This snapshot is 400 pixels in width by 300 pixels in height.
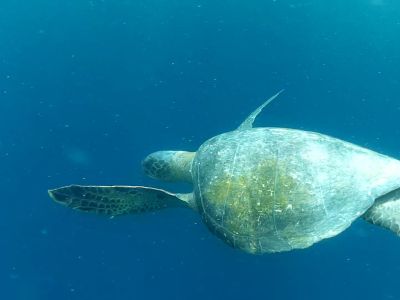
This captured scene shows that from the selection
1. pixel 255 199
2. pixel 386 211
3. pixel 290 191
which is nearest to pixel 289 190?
pixel 290 191

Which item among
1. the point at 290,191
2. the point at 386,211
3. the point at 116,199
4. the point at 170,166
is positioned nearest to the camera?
the point at 290,191

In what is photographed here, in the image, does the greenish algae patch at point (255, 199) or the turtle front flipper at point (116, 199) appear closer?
the greenish algae patch at point (255, 199)

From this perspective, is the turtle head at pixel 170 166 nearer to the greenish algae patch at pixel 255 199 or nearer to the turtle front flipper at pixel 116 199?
the turtle front flipper at pixel 116 199

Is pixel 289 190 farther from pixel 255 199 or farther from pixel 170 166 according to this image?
pixel 170 166

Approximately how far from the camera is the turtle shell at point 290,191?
426 cm

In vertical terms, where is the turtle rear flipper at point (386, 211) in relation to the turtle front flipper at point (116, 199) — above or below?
above

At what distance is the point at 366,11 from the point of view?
45.4 feet

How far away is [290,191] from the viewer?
4.27 meters

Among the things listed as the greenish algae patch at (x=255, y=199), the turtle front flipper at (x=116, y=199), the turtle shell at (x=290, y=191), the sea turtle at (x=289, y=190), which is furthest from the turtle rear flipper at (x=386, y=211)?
the turtle front flipper at (x=116, y=199)

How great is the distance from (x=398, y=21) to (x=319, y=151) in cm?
1282

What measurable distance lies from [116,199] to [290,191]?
226cm

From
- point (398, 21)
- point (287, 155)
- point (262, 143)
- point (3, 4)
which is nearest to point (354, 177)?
point (287, 155)

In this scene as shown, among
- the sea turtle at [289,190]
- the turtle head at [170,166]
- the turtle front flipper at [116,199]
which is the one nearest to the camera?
the sea turtle at [289,190]

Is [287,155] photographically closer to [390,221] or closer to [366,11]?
[390,221]
